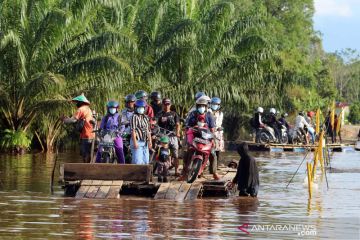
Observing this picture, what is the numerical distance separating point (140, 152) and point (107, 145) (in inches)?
23.6

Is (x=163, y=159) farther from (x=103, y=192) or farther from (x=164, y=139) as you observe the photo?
(x=103, y=192)

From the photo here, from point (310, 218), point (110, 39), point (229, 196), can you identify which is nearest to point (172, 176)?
point (229, 196)

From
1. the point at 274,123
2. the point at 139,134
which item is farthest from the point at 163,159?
the point at 274,123

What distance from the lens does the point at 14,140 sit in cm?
2983

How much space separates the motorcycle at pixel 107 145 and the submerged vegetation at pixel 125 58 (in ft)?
37.6

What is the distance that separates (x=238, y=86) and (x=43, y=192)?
71.4 feet

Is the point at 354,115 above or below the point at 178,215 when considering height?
above

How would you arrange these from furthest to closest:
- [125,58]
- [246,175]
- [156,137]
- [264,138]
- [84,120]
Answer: [264,138] < [125,58] < [156,137] < [84,120] < [246,175]

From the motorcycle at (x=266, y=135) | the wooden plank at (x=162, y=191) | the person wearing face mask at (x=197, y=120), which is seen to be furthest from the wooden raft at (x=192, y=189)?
the motorcycle at (x=266, y=135)

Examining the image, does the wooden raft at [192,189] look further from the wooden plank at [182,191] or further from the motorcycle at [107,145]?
the motorcycle at [107,145]

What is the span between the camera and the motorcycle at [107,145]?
1662cm

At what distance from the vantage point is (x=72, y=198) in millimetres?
15594

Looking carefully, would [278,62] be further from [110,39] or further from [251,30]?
[110,39]

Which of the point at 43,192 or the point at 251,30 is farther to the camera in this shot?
the point at 251,30
